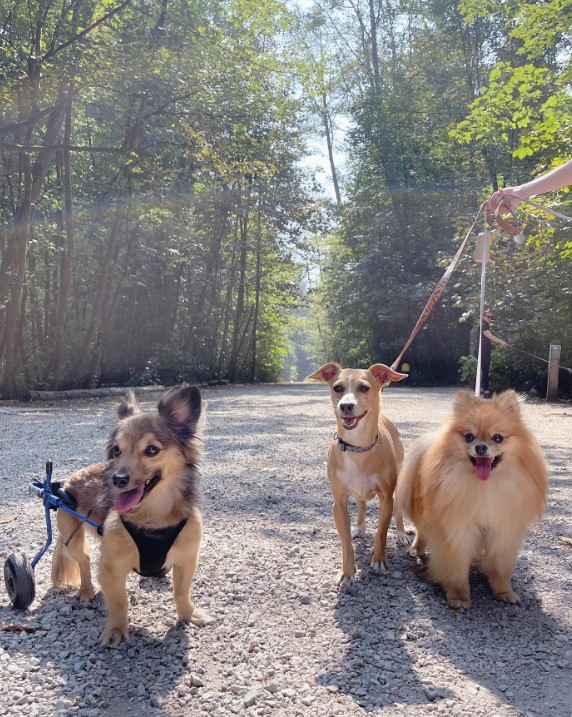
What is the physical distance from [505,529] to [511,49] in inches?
990

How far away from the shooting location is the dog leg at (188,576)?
292 centimetres

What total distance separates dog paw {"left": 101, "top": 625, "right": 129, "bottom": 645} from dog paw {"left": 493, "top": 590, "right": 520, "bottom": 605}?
1903 millimetres

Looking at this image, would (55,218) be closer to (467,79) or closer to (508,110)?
(508,110)

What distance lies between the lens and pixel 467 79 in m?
26.4

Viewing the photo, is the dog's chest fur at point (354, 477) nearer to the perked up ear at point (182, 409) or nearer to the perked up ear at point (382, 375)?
the perked up ear at point (382, 375)

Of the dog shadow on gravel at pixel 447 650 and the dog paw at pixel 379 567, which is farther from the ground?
the dog paw at pixel 379 567

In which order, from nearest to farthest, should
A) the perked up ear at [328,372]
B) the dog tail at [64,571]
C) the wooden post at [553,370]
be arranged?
1. the dog tail at [64,571]
2. the perked up ear at [328,372]
3. the wooden post at [553,370]

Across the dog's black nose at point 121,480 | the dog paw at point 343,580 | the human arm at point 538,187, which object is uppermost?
the human arm at point 538,187

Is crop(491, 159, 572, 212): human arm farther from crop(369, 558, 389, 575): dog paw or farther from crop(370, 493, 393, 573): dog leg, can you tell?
crop(369, 558, 389, 575): dog paw

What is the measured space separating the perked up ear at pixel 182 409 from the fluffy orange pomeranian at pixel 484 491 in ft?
4.34

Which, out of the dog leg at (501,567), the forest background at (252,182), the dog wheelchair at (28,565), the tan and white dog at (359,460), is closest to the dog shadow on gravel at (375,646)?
the tan and white dog at (359,460)

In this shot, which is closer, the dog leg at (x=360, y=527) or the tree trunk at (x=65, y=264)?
the dog leg at (x=360, y=527)

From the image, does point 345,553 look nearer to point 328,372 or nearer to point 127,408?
point 328,372

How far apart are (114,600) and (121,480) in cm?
57
